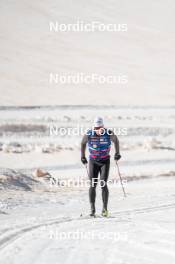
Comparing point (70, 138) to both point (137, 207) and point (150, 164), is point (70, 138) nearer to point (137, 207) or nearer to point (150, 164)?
point (150, 164)

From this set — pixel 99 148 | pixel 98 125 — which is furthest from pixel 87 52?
pixel 98 125

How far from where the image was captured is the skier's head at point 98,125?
9.22m

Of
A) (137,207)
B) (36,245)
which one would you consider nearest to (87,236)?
(36,245)

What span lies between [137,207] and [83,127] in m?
24.6

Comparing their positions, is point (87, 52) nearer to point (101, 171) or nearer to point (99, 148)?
point (101, 171)

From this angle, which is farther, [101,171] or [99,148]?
[101,171]

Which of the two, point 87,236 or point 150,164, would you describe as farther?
point 150,164

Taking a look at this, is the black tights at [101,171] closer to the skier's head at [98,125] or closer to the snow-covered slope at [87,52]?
the skier's head at [98,125]

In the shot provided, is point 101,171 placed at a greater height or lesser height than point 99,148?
lesser

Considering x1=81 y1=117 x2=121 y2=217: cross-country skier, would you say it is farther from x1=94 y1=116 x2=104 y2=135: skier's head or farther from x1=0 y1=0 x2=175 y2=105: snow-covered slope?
x1=0 y1=0 x2=175 y2=105: snow-covered slope

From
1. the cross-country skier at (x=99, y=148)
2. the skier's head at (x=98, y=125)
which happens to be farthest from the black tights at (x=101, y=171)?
the skier's head at (x=98, y=125)

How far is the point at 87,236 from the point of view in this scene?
297 inches

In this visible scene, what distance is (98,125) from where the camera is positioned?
30.3 ft

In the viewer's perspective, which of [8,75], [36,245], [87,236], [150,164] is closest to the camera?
[36,245]
